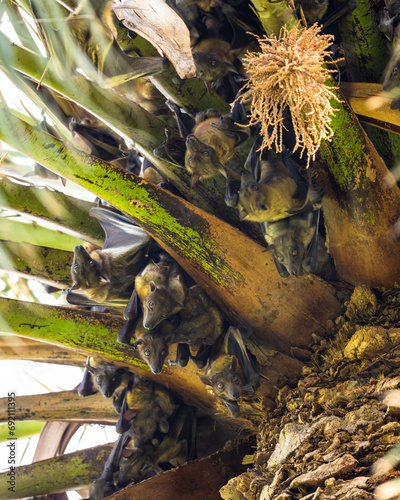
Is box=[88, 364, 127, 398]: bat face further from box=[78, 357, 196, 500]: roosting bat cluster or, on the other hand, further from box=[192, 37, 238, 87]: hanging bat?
box=[192, 37, 238, 87]: hanging bat

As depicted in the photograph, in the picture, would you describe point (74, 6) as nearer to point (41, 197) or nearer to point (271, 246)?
point (41, 197)

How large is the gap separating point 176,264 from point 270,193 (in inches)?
20.0

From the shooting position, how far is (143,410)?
7.78 ft

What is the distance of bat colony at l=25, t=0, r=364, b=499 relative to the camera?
1919 millimetres

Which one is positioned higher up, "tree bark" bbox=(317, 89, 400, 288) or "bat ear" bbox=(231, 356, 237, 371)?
"tree bark" bbox=(317, 89, 400, 288)

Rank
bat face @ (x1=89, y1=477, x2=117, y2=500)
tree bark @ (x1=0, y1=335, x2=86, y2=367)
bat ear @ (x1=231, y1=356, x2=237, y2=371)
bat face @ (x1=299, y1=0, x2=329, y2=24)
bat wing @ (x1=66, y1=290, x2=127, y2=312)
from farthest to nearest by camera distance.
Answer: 1. tree bark @ (x1=0, y1=335, x2=86, y2=367)
2. bat face @ (x1=89, y1=477, x2=117, y2=500)
3. bat wing @ (x1=66, y1=290, x2=127, y2=312)
4. bat ear @ (x1=231, y1=356, x2=237, y2=371)
5. bat face @ (x1=299, y1=0, x2=329, y2=24)

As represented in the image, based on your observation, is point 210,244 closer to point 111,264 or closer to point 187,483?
point 111,264

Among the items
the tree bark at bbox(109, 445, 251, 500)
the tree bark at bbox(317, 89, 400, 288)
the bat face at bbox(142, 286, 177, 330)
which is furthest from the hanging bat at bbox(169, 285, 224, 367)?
the tree bark at bbox(317, 89, 400, 288)

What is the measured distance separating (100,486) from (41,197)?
1254mm

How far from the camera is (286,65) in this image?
4.94 ft

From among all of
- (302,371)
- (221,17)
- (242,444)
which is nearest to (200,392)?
(242,444)

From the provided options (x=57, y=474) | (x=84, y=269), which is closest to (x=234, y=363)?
(x=84, y=269)

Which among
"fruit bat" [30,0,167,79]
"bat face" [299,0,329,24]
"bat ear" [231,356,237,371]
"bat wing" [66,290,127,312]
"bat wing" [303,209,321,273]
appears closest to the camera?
"fruit bat" [30,0,167,79]

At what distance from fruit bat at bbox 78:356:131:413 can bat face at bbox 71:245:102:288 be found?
472 millimetres
